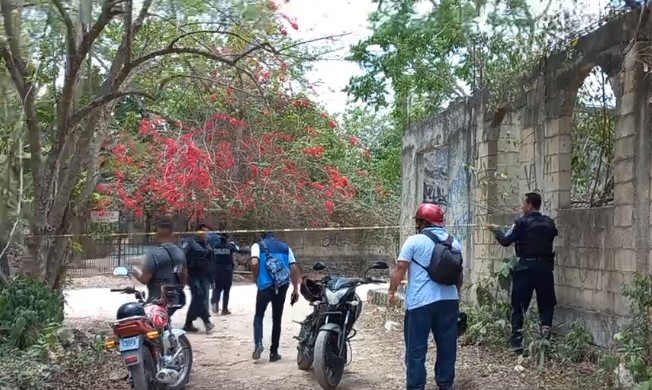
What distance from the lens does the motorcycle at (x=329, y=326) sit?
652cm

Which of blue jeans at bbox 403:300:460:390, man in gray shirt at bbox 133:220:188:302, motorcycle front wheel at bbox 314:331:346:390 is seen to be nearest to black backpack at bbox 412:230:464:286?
blue jeans at bbox 403:300:460:390

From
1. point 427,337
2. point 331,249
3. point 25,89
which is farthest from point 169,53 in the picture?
point 331,249

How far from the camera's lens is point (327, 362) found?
650cm

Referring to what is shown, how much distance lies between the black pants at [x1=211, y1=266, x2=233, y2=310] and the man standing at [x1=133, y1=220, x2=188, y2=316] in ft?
12.0

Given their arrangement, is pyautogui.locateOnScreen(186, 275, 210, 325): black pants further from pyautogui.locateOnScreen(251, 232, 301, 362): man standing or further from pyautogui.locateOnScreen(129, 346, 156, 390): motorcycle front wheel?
pyautogui.locateOnScreen(129, 346, 156, 390): motorcycle front wheel

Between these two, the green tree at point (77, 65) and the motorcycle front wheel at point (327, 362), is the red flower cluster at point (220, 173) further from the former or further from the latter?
the motorcycle front wheel at point (327, 362)

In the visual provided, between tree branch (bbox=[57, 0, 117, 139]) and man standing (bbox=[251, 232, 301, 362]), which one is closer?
tree branch (bbox=[57, 0, 117, 139])

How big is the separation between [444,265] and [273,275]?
253 centimetres

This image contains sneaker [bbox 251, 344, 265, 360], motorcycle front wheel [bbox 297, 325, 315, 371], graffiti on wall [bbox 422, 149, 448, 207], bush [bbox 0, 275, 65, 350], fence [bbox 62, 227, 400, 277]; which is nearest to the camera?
bush [bbox 0, 275, 65, 350]

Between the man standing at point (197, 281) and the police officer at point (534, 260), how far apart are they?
4444 millimetres

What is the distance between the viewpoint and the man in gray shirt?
7355mm

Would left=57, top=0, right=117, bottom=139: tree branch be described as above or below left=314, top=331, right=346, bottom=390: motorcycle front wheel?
above

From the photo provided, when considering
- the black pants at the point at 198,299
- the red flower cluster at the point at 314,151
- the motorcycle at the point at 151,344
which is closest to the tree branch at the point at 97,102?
the motorcycle at the point at 151,344

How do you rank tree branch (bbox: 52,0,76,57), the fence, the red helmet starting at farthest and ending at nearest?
the fence → tree branch (bbox: 52,0,76,57) → the red helmet
